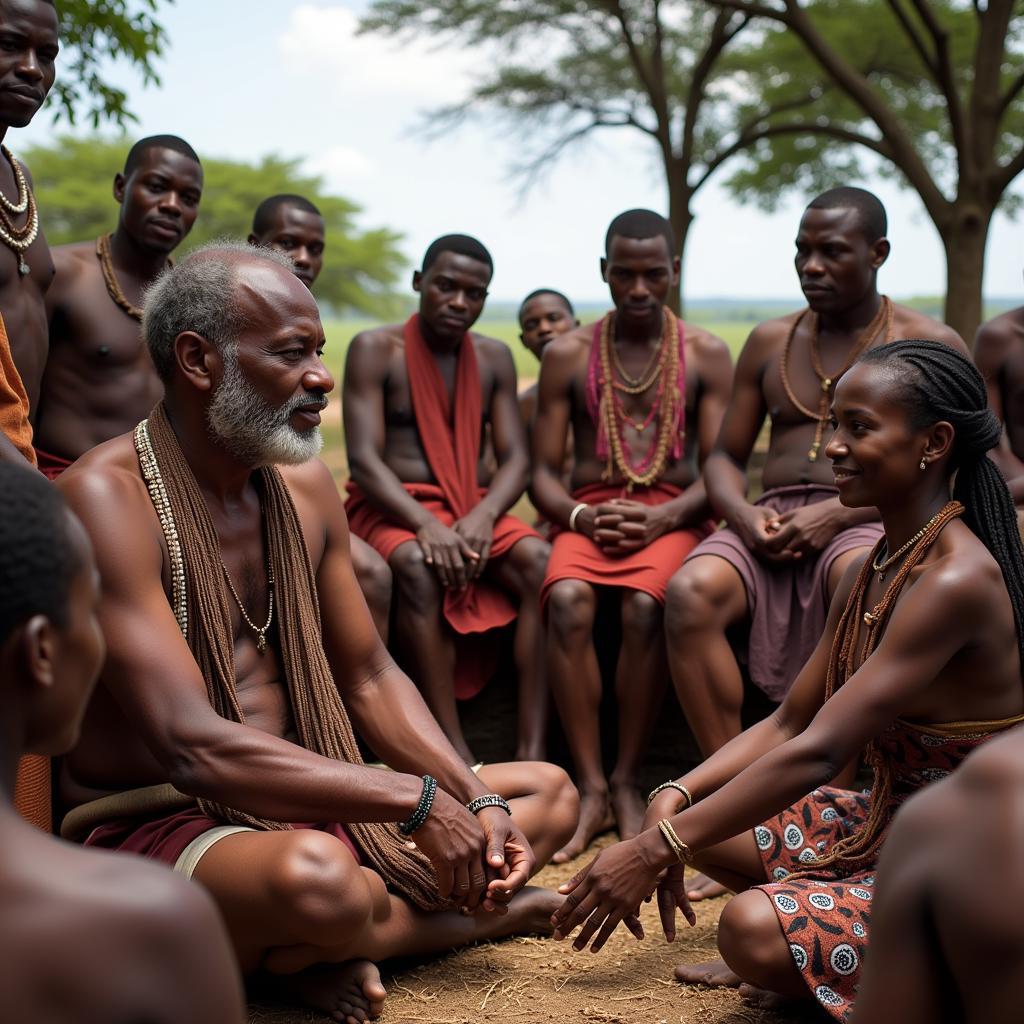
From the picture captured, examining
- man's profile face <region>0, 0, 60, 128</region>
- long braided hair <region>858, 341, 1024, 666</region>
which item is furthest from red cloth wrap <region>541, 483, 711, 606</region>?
man's profile face <region>0, 0, 60, 128</region>

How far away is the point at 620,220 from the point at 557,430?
1.10m

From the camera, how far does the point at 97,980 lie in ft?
5.95

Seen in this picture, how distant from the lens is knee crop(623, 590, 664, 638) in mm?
5773

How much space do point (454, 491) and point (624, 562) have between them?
3.59 feet

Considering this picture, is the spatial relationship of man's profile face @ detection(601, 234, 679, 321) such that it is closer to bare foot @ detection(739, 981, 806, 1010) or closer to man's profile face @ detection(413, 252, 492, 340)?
man's profile face @ detection(413, 252, 492, 340)

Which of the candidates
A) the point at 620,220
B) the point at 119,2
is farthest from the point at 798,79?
the point at 620,220

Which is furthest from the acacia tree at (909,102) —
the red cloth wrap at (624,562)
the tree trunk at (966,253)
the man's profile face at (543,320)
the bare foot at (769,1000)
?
the bare foot at (769,1000)

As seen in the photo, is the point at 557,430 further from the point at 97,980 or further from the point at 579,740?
the point at 97,980

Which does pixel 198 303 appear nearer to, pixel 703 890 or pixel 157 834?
pixel 157 834

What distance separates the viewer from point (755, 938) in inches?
142

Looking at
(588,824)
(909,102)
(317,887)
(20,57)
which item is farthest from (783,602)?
(909,102)

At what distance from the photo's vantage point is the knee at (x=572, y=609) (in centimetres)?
587

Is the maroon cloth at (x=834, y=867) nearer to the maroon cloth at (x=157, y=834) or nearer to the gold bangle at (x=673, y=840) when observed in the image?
the gold bangle at (x=673, y=840)

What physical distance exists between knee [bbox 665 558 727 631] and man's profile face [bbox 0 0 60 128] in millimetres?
3020
